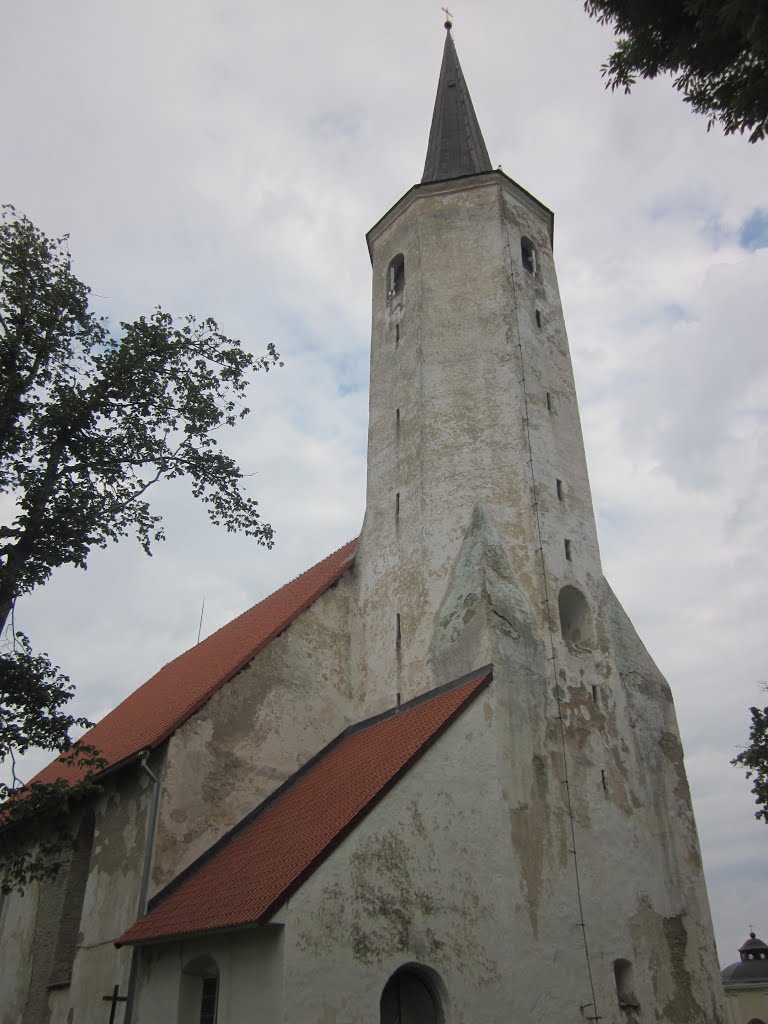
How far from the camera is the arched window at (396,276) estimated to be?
17500 millimetres

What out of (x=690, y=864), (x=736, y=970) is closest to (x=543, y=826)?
(x=690, y=864)

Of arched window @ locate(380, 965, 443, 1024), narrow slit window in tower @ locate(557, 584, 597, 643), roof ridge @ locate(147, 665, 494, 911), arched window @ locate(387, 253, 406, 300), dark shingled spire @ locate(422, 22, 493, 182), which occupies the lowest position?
arched window @ locate(380, 965, 443, 1024)

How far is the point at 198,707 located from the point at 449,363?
25.0ft

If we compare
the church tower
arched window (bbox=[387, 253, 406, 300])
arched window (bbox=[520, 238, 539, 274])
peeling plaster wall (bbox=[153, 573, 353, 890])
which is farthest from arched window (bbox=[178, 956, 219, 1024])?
arched window (bbox=[520, 238, 539, 274])

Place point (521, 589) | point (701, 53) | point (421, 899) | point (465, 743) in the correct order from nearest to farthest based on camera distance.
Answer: point (701, 53), point (421, 899), point (465, 743), point (521, 589)

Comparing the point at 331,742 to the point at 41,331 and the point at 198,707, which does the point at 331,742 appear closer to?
the point at 198,707

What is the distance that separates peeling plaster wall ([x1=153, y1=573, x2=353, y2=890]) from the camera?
11641 millimetres

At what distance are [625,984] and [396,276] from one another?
13495mm

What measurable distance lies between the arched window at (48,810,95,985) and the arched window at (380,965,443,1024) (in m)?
6.13

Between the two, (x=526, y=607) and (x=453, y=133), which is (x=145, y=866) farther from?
(x=453, y=133)

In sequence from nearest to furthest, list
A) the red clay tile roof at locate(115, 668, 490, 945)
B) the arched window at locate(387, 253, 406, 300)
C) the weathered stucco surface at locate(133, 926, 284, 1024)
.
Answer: the weathered stucco surface at locate(133, 926, 284, 1024) → the red clay tile roof at locate(115, 668, 490, 945) → the arched window at locate(387, 253, 406, 300)

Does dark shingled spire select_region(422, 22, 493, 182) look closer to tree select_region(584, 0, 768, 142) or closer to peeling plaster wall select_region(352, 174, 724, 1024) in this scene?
peeling plaster wall select_region(352, 174, 724, 1024)

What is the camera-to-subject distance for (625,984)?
11.1m

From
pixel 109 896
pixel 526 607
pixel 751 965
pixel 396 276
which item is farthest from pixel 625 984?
pixel 751 965
